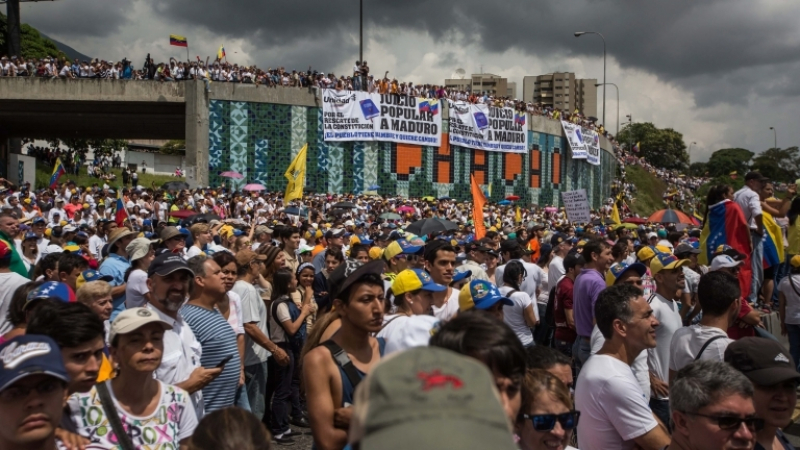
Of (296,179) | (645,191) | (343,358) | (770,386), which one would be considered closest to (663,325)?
(770,386)

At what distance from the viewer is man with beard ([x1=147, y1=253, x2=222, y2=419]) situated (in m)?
4.03

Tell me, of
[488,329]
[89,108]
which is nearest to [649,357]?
[488,329]

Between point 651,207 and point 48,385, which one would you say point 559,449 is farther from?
point 651,207

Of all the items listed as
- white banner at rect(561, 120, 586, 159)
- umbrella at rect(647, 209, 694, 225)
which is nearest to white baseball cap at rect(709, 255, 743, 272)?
umbrella at rect(647, 209, 694, 225)

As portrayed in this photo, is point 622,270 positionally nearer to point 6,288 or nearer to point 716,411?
point 716,411

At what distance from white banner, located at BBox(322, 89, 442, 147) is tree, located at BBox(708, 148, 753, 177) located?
7891cm

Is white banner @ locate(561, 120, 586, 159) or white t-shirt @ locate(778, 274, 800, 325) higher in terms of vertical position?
white banner @ locate(561, 120, 586, 159)

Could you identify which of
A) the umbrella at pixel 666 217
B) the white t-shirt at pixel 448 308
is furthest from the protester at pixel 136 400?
the umbrella at pixel 666 217

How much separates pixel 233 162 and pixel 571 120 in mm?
23047

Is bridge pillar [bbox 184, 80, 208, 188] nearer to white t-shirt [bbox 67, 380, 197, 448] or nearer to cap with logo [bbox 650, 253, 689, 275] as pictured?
cap with logo [bbox 650, 253, 689, 275]

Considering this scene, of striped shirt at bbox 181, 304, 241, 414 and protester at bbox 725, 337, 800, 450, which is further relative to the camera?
striped shirt at bbox 181, 304, 241, 414

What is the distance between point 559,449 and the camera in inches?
109

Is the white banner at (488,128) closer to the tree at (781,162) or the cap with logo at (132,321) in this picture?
the cap with logo at (132,321)

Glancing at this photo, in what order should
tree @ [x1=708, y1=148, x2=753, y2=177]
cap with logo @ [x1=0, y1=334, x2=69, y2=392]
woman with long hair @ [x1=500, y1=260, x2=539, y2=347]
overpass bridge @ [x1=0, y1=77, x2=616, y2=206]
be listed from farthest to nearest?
tree @ [x1=708, y1=148, x2=753, y2=177]
overpass bridge @ [x1=0, y1=77, x2=616, y2=206]
woman with long hair @ [x1=500, y1=260, x2=539, y2=347]
cap with logo @ [x1=0, y1=334, x2=69, y2=392]
